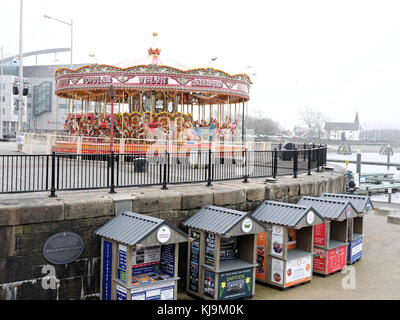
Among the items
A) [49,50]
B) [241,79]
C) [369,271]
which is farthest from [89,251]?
[49,50]

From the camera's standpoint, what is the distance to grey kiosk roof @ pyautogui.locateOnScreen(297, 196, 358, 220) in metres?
10.1

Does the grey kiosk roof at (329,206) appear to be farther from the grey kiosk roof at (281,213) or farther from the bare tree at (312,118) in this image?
the bare tree at (312,118)

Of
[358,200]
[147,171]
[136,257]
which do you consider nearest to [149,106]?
[147,171]

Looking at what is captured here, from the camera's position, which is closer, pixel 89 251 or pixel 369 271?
pixel 89 251

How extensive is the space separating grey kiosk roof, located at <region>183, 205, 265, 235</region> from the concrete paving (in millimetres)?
1553

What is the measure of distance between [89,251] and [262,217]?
3.89 metres

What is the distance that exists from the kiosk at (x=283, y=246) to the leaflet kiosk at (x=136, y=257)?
8.22ft

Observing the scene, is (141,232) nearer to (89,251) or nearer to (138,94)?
(89,251)

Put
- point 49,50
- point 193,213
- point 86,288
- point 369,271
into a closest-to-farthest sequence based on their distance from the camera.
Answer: point 86,288 < point 193,213 < point 369,271 < point 49,50

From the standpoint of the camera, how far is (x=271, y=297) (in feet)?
29.1

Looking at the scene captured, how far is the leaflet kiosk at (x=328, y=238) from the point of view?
10226mm

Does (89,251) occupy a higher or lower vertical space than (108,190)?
lower

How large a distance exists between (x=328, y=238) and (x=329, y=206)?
79 centimetres

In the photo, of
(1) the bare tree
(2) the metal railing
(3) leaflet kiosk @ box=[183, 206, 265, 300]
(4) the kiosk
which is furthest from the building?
(3) leaflet kiosk @ box=[183, 206, 265, 300]
